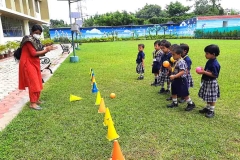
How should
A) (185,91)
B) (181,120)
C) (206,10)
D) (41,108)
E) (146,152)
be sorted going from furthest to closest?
(206,10)
(41,108)
(185,91)
(181,120)
(146,152)

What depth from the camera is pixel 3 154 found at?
2.71 m

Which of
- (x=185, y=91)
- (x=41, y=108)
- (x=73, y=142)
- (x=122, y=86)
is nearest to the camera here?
(x=73, y=142)

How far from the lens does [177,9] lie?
47.5m

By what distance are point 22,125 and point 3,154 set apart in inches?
33.9

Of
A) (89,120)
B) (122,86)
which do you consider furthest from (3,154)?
(122,86)

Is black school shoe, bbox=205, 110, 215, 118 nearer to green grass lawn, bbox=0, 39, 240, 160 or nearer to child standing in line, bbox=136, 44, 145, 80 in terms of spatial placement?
green grass lawn, bbox=0, 39, 240, 160

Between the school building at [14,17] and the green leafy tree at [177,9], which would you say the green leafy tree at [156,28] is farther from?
the school building at [14,17]

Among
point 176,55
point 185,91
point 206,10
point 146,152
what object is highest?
point 206,10

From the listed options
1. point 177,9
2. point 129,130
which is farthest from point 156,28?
point 129,130

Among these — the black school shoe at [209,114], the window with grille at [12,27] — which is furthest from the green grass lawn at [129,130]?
the window with grille at [12,27]

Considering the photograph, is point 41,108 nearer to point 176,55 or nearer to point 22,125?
point 22,125

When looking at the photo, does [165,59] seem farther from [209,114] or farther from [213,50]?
[209,114]

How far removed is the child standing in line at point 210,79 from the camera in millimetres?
3385

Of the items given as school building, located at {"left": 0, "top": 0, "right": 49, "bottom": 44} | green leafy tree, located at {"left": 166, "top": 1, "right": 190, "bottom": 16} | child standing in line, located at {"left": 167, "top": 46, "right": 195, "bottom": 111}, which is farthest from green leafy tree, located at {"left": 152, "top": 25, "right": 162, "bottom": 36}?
child standing in line, located at {"left": 167, "top": 46, "right": 195, "bottom": 111}
